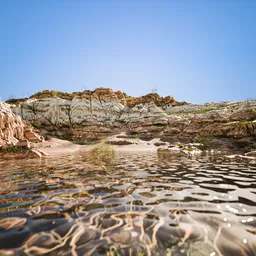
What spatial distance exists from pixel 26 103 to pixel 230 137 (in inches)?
1871

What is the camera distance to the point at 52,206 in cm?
376

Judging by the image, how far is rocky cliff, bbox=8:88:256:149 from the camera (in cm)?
3535

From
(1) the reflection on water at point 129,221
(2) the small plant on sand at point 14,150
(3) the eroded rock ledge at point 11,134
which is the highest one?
(3) the eroded rock ledge at point 11,134

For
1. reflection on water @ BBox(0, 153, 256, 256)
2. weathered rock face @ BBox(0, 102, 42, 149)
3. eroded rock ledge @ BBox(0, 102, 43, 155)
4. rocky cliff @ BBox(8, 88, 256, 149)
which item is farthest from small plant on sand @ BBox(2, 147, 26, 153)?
rocky cliff @ BBox(8, 88, 256, 149)

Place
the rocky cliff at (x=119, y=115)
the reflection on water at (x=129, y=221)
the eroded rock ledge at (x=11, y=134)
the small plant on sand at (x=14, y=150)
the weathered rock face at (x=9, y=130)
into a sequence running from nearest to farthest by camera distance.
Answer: the reflection on water at (x=129, y=221) → the small plant on sand at (x=14, y=150) → the eroded rock ledge at (x=11, y=134) → the weathered rock face at (x=9, y=130) → the rocky cliff at (x=119, y=115)

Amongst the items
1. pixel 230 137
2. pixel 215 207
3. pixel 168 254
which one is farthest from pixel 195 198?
pixel 230 137

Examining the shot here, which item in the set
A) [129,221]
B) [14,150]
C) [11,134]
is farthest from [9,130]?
[129,221]

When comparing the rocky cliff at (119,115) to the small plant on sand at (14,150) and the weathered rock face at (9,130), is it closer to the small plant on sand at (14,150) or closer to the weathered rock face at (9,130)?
the weathered rock face at (9,130)

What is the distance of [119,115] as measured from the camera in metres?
51.2

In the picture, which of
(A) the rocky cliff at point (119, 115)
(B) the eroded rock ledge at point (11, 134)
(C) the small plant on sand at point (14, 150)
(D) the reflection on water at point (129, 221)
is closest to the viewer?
(D) the reflection on water at point (129, 221)

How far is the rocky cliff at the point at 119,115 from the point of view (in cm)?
3535

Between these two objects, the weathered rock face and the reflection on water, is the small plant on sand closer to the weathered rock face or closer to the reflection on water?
the weathered rock face

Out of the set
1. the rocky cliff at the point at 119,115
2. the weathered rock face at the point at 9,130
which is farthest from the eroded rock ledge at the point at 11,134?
the rocky cliff at the point at 119,115

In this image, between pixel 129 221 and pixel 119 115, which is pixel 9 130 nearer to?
pixel 129 221
